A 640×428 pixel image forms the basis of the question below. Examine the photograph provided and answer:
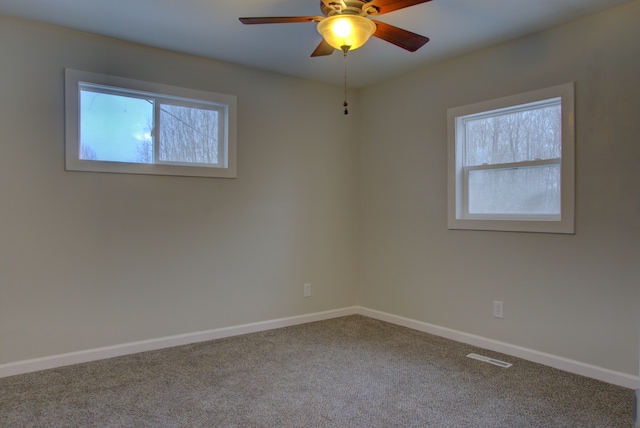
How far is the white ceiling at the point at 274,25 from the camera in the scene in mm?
2523

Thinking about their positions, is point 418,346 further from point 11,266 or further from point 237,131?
point 11,266

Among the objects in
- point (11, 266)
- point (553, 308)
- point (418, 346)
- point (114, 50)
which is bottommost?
point (418, 346)

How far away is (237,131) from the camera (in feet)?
11.8

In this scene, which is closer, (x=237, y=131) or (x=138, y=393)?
(x=138, y=393)

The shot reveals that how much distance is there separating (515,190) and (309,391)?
6.95ft

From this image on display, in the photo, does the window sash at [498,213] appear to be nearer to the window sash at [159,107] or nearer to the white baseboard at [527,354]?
the white baseboard at [527,354]

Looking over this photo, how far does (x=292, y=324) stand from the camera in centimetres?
390

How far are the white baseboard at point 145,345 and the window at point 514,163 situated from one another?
5.61 ft

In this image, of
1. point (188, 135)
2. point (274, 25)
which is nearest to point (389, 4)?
point (274, 25)

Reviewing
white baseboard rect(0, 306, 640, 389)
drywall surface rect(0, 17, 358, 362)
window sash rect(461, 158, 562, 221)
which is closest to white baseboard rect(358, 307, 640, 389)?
white baseboard rect(0, 306, 640, 389)

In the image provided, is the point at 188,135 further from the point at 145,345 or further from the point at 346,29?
the point at 346,29

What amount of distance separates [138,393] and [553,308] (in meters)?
2.78

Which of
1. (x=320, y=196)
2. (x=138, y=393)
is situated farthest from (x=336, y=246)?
(x=138, y=393)

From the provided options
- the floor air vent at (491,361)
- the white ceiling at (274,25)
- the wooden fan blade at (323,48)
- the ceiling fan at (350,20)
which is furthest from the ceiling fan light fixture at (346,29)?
the floor air vent at (491,361)
